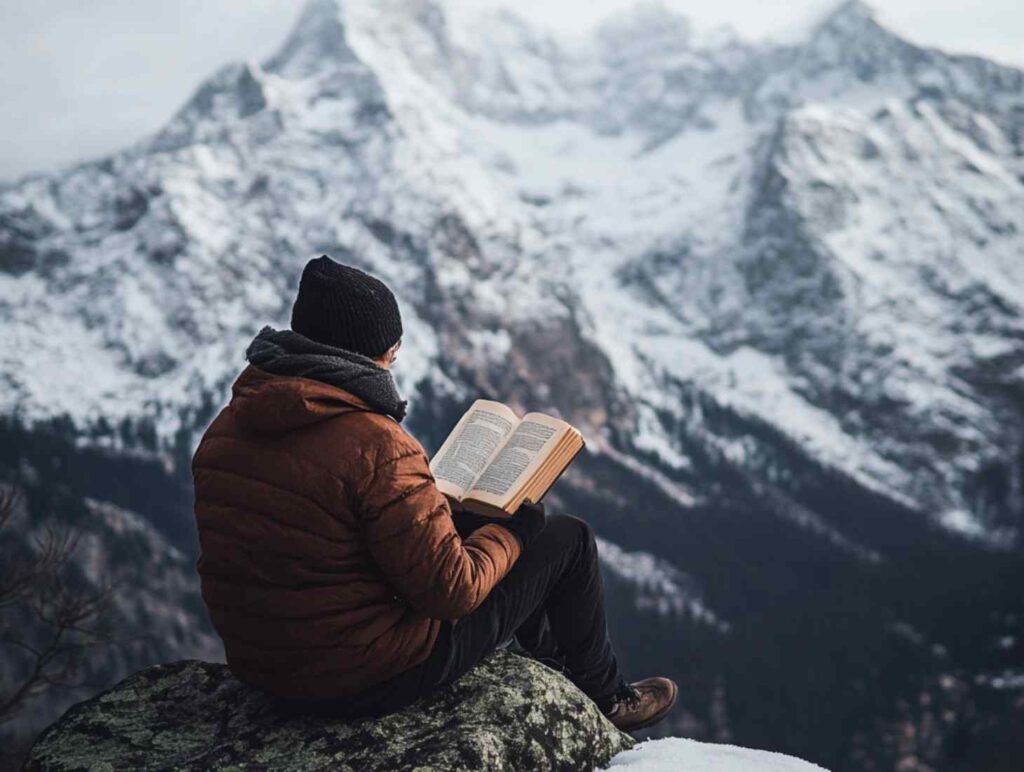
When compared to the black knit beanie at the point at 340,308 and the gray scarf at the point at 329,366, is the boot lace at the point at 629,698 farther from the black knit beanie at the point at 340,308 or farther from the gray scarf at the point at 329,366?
the black knit beanie at the point at 340,308

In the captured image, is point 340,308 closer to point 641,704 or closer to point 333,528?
point 333,528

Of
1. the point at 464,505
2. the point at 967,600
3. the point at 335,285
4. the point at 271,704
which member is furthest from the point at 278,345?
the point at 967,600

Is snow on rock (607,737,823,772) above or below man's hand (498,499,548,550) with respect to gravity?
below

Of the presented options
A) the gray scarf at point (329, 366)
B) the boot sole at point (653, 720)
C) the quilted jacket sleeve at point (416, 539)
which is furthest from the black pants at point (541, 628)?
the gray scarf at point (329, 366)

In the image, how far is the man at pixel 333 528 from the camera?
185 inches

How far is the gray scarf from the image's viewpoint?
479 cm

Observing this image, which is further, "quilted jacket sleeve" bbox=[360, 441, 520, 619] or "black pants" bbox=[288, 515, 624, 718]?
"black pants" bbox=[288, 515, 624, 718]

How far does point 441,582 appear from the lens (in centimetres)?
483

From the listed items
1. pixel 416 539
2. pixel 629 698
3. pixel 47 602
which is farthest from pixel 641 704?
pixel 47 602

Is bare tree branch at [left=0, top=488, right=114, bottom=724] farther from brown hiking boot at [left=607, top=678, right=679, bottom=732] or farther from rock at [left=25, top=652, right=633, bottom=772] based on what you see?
brown hiking boot at [left=607, top=678, right=679, bottom=732]

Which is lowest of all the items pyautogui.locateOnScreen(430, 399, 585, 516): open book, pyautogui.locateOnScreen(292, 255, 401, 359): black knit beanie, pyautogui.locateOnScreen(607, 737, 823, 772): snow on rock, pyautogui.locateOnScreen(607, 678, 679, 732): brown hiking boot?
pyautogui.locateOnScreen(607, 678, 679, 732): brown hiking boot

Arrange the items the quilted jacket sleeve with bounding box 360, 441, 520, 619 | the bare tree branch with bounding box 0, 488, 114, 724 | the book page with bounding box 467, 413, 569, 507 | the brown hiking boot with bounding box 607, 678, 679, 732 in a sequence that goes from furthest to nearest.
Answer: the bare tree branch with bounding box 0, 488, 114, 724
the brown hiking boot with bounding box 607, 678, 679, 732
the book page with bounding box 467, 413, 569, 507
the quilted jacket sleeve with bounding box 360, 441, 520, 619

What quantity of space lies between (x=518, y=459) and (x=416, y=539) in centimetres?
127

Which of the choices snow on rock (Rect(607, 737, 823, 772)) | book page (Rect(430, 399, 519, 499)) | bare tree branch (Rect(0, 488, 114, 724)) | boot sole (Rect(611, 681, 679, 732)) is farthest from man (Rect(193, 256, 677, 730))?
bare tree branch (Rect(0, 488, 114, 724))
